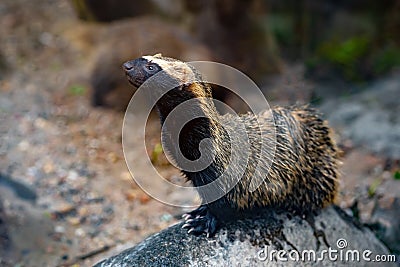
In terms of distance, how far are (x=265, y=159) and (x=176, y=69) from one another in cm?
104

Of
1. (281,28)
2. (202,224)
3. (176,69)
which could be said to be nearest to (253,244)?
(202,224)

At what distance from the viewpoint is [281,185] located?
4.02 m

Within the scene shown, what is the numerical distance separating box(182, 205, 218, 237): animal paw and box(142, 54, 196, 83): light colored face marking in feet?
3.41

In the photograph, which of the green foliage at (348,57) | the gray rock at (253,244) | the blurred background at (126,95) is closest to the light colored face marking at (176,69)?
the gray rock at (253,244)

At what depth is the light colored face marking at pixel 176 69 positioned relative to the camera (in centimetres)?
335

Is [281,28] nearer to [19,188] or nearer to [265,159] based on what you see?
[19,188]

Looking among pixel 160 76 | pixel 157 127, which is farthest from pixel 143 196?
pixel 160 76

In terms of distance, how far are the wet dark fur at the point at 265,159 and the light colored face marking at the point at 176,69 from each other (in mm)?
53

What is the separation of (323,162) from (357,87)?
5.20 meters

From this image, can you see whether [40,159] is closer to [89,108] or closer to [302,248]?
[89,108]

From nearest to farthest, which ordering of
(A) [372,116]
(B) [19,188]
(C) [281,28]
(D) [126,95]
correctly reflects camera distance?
(B) [19,188], (A) [372,116], (D) [126,95], (C) [281,28]

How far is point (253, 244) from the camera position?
12.7 feet

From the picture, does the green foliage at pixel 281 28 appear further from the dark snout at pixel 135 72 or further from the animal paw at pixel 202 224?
the dark snout at pixel 135 72

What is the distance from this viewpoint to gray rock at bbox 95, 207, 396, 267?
12.3 ft
